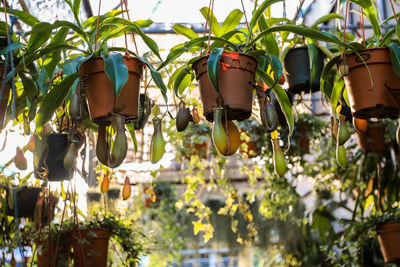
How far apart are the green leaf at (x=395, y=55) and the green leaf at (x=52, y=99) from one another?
2.67ft

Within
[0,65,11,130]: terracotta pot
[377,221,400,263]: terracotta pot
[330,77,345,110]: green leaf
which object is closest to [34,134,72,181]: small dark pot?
[0,65,11,130]: terracotta pot

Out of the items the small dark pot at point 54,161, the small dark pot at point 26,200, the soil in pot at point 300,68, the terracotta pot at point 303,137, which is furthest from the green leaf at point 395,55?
the terracotta pot at point 303,137

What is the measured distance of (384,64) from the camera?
55.3 inches

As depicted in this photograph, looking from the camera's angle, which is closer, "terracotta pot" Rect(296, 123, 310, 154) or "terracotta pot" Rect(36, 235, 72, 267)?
"terracotta pot" Rect(36, 235, 72, 267)

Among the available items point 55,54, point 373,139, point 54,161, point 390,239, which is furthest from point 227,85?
point 373,139

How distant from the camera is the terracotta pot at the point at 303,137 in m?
3.50

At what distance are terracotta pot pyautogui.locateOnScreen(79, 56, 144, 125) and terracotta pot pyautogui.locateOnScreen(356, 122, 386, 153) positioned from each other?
2175mm

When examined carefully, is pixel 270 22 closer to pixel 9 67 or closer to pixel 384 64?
pixel 384 64

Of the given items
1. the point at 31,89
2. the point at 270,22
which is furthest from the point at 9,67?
the point at 270,22

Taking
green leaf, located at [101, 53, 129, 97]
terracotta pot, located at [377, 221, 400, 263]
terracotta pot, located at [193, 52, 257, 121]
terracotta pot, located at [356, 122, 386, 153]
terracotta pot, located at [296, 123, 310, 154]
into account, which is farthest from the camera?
terracotta pot, located at [296, 123, 310, 154]

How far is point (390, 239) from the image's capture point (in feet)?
8.95

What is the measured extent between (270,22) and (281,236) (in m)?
3.28

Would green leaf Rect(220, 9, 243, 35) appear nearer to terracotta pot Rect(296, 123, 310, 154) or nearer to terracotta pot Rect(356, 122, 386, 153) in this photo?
terracotta pot Rect(356, 122, 386, 153)

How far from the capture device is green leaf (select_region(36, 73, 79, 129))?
1.38m
